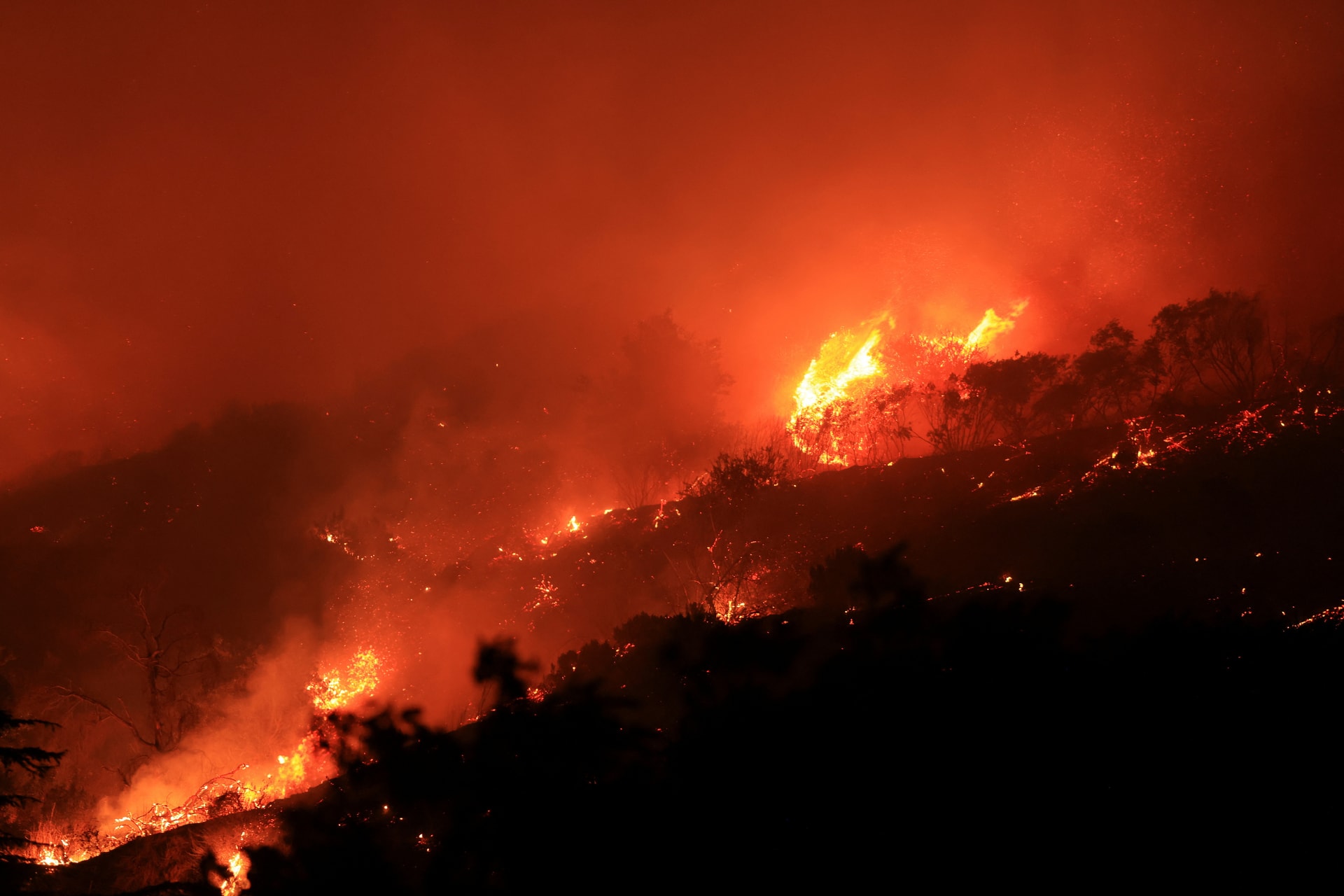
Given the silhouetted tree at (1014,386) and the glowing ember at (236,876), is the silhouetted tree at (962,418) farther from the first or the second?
the glowing ember at (236,876)

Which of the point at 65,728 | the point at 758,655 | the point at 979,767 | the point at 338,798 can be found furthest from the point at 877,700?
the point at 65,728

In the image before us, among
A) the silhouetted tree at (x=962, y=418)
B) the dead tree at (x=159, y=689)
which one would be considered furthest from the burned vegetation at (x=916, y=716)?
Answer: the silhouetted tree at (x=962, y=418)

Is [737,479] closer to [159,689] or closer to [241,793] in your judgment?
[241,793]

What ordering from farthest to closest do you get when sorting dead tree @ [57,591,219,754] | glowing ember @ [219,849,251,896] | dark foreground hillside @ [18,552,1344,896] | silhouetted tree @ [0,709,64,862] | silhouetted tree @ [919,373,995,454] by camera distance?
silhouetted tree @ [919,373,995,454] → dead tree @ [57,591,219,754] → glowing ember @ [219,849,251,896] → dark foreground hillside @ [18,552,1344,896] → silhouetted tree @ [0,709,64,862]

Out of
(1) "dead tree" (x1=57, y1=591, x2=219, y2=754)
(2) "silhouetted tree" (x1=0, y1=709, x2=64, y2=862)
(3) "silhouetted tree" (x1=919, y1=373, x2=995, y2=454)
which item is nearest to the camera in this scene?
(2) "silhouetted tree" (x1=0, y1=709, x2=64, y2=862)

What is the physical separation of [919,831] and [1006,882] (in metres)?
1.19

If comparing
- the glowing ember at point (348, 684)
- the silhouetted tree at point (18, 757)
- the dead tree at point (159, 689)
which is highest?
the dead tree at point (159, 689)

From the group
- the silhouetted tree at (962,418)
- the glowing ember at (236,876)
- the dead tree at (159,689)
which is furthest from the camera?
the silhouetted tree at (962,418)

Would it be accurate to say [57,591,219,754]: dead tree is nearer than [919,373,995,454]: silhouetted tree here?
Yes

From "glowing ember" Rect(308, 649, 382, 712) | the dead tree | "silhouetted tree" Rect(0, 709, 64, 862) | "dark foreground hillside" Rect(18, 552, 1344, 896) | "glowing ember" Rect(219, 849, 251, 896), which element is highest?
the dead tree

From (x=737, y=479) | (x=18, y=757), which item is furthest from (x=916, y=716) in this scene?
(x=737, y=479)

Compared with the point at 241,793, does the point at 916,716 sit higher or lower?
lower

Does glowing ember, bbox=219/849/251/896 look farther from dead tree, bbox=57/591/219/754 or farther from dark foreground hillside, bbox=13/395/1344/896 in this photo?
dead tree, bbox=57/591/219/754

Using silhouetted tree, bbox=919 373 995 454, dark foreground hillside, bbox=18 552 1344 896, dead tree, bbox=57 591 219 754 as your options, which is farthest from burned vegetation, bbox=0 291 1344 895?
silhouetted tree, bbox=919 373 995 454
